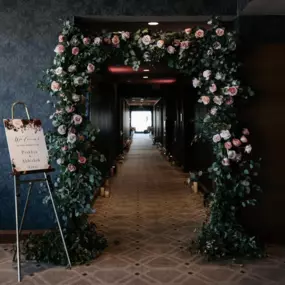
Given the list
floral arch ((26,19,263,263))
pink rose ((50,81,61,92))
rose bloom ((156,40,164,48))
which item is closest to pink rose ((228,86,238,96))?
floral arch ((26,19,263,263))

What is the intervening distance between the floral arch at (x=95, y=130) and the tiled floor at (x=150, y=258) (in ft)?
0.82

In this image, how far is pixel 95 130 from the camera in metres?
4.46

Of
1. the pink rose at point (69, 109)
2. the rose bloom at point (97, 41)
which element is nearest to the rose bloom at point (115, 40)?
the rose bloom at point (97, 41)

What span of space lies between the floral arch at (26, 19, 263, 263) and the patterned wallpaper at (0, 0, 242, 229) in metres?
0.38

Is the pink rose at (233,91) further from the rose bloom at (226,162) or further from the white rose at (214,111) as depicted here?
the rose bloom at (226,162)

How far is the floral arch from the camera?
4.39 metres

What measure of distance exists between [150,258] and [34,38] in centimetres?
286

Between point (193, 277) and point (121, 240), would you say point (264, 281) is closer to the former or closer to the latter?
point (193, 277)

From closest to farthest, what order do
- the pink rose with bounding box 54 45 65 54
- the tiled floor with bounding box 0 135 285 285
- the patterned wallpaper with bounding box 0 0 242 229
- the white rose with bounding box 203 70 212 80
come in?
the tiled floor with bounding box 0 135 285 285
the pink rose with bounding box 54 45 65 54
the white rose with bounding box 203 70 212 80
the patterned wallpaper with bounding box 0 0 242 229

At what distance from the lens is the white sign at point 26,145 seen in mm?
3975

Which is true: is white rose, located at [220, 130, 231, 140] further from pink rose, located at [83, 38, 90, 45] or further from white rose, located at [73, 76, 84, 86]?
pink rose, located at [83, 38, 90, 45]

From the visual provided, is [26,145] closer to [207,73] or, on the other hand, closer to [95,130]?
[95,130]

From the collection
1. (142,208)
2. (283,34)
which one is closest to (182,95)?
(142,208)

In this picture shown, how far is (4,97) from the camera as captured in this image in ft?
16.2
